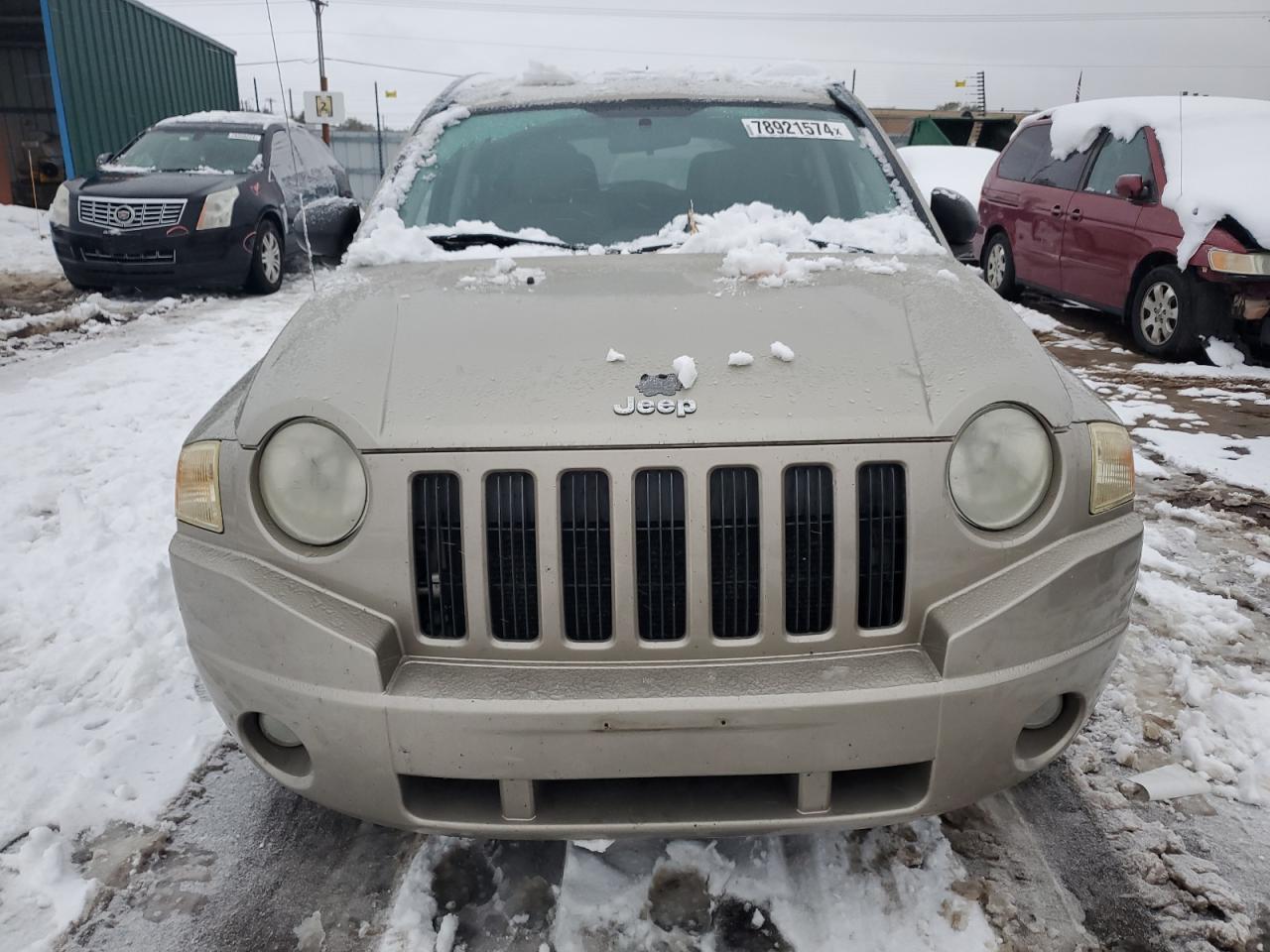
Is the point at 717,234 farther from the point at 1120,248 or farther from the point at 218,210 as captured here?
the point at 218,210

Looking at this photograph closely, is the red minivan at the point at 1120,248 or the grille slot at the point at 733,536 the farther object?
the red minivan at the point at 1120,248

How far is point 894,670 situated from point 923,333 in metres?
0.80

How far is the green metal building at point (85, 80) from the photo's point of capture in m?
15.6

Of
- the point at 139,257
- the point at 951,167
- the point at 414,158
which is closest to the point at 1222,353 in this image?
the point at 414,158

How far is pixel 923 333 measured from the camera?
221 centimetres

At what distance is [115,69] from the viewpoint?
16703 millimetres

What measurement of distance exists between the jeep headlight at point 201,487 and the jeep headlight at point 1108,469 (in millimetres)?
1831

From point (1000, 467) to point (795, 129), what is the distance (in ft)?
6.07

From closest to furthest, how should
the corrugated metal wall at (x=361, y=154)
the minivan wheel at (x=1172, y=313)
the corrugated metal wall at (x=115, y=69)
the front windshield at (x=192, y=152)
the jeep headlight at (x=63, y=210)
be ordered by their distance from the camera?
1. the minivan wheel at (x=1172, y=313)
2. the jeep headlight at (x=63, y=210)
3. the front windshield at (x=192, y=152)
4. the corrugated metal wall at (x=115, y=69)
5. the corrugated metal wall at (x=361, y=154)

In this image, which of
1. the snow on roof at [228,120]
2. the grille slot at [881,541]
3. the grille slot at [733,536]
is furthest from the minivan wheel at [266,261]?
the grille slot at [881,541]

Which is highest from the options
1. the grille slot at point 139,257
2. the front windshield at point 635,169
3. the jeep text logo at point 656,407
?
the front windshield at point 635,169

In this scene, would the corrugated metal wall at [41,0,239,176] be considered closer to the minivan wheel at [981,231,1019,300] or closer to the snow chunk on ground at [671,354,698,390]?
the minivan wheel at [981,231,1019,300]

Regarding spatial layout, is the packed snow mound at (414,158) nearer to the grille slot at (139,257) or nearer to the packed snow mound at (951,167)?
the grille slot at (139,257)

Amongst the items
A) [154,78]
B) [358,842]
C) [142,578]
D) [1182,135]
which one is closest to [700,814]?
[358,842]
